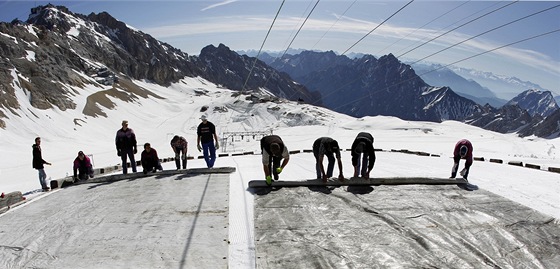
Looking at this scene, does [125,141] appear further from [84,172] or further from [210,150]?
[210,150]

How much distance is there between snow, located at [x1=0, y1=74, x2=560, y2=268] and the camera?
10883 mm

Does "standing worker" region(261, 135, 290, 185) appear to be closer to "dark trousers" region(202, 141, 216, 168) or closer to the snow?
the snow

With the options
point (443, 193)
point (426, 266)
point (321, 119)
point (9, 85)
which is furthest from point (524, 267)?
point (321, 119)

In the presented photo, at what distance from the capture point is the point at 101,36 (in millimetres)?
187500

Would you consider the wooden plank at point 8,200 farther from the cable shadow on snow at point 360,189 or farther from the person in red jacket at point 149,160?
the cable shadow on snow at point 360,189

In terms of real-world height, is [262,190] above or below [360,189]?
above

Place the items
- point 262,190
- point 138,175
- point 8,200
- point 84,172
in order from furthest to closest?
point 84,172 < point 138,175 < point 262,190 < point 8,200

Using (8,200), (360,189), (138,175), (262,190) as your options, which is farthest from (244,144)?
(360,189)

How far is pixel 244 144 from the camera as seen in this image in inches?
2594

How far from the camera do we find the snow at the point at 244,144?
35.7 ft

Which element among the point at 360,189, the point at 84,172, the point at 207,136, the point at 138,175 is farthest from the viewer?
the point at 84,172

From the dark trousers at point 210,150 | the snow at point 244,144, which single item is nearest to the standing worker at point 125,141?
the dark trousers at point 210,150

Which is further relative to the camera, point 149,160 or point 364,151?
point 149,160

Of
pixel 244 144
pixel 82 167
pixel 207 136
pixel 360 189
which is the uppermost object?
pixel 244 144
